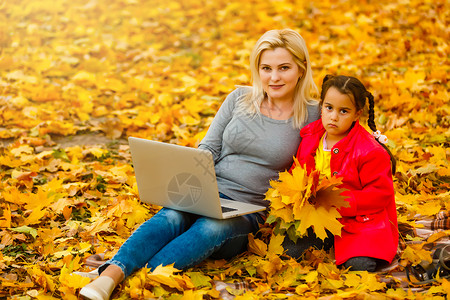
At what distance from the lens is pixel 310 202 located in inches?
103

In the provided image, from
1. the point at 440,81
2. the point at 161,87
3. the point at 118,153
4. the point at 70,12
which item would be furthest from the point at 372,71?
the point at 70,12

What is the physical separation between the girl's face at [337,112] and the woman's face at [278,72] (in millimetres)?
320

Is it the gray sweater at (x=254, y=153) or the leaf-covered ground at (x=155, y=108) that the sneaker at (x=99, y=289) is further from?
the gray sweater at (x=254, y=153)

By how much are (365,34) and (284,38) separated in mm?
4632

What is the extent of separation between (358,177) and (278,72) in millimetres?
723

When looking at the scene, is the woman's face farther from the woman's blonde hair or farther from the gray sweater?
the gray sweater

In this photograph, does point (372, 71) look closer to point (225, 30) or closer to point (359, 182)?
point (225, 30)

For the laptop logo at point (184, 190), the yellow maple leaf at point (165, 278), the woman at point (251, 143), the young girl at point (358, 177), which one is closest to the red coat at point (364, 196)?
the young girl at point (358, 177)

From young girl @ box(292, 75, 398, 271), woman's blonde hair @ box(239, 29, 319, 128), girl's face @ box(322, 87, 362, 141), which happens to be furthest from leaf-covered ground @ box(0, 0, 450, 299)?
woman's blonde hair @ box(239, 29, 319, 128)

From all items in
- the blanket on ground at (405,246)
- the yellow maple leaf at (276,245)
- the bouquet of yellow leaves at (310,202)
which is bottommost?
the blanket on ground at (405,246)

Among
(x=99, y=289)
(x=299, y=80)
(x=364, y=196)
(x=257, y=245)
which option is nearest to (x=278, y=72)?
(x=299, y=80)

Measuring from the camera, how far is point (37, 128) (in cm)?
492

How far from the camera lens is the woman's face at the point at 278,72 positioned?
2916 mm

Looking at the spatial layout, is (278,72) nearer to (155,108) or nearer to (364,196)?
(364,196)
